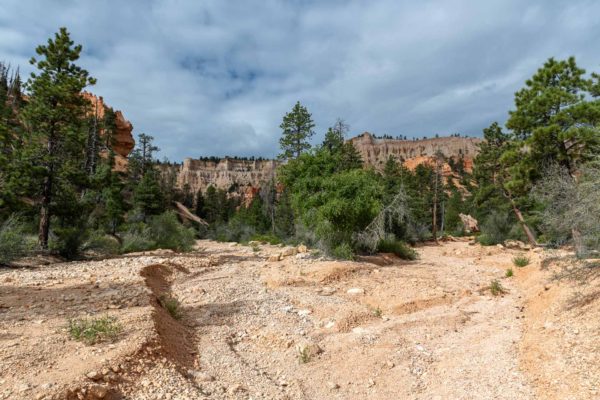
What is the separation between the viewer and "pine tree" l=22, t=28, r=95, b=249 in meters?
14.3

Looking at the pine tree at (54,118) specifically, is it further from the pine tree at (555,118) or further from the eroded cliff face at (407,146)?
the eroded cliff face at (407,146)

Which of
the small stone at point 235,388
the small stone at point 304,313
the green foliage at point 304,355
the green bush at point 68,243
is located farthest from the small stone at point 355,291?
the green bush at point 68,243

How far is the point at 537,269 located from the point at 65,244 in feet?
58.2

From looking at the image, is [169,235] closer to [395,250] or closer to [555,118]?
[395,250]

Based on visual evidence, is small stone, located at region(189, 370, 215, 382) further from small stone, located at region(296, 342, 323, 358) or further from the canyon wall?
the canyon wall

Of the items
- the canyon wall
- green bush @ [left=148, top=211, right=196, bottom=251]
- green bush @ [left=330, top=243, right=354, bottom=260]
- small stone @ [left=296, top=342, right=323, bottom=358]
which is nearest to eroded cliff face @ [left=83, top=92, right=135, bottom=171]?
the canyon wall

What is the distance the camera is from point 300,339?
20.5 feet

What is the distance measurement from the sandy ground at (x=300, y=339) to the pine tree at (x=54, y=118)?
19.9 feet

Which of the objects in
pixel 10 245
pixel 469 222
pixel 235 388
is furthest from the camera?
pixel 469 222

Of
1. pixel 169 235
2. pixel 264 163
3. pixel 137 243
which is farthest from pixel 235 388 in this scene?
pixel 264 163

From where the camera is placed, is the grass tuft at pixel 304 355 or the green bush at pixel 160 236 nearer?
the grass tuft at pixel 304 355

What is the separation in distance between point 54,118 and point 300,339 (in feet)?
47.8

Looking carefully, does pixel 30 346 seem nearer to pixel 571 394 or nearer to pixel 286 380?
pixel 286 380

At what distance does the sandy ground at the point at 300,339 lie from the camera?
163 inches
